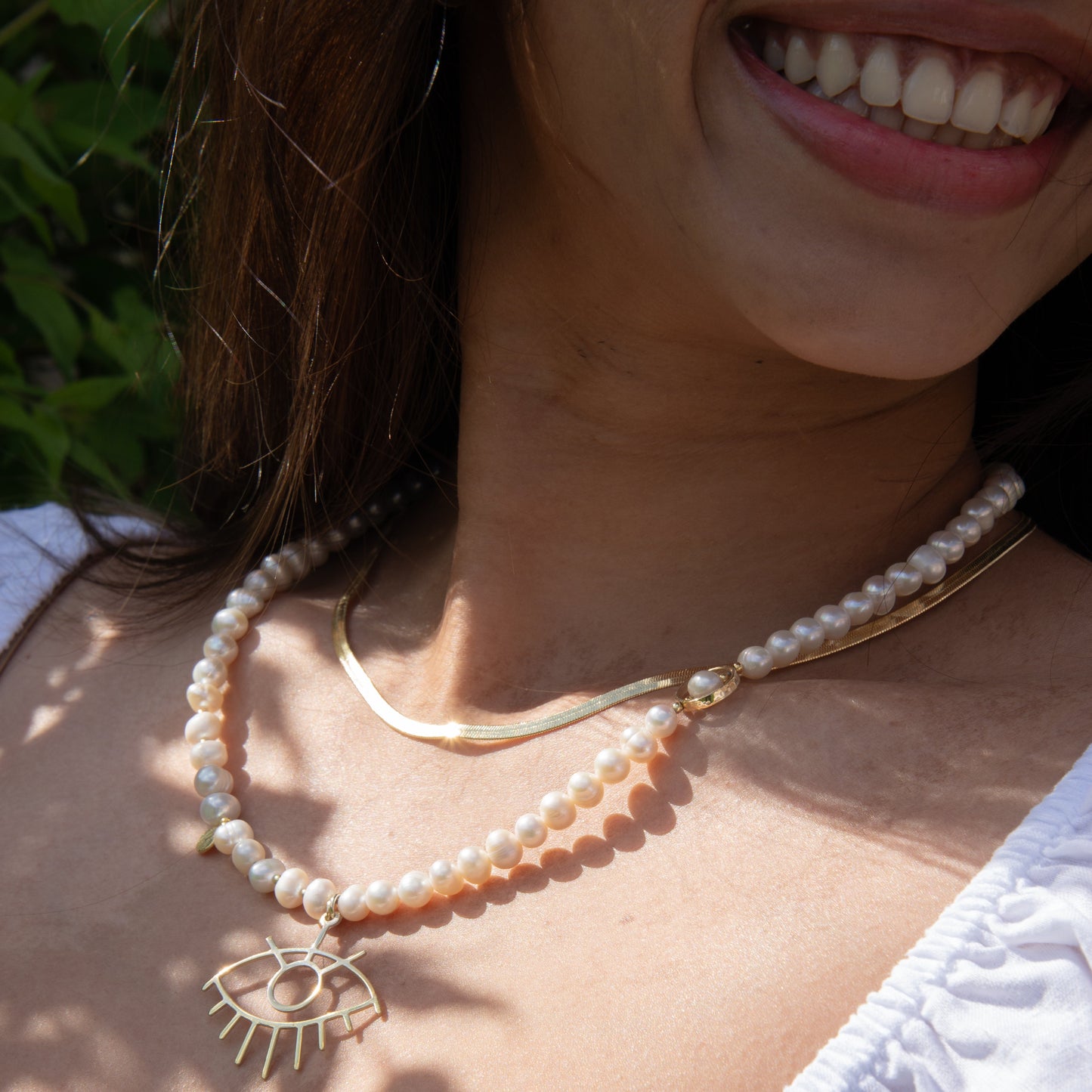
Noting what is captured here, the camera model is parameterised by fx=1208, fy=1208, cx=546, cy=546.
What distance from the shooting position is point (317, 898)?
1449mm

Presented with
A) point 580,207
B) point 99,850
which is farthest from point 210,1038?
point 580,207

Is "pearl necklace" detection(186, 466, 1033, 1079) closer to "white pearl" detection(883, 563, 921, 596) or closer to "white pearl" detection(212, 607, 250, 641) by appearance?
"white pearl" detection(883, 563, 921, 596)

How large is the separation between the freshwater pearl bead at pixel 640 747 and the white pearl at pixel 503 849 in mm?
172

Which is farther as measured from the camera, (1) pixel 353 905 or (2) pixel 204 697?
(2) pixel 204 697

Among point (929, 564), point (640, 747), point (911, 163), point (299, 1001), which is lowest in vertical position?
point (299, 1001)

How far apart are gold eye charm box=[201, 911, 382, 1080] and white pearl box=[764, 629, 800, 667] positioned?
601 mm

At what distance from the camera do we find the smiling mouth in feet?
4.10

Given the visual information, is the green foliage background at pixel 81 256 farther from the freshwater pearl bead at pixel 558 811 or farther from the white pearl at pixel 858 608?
the white pearl at pixel 858 608

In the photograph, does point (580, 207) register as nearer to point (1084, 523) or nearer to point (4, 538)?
point (1084, 523)

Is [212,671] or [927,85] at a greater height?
[927,85]

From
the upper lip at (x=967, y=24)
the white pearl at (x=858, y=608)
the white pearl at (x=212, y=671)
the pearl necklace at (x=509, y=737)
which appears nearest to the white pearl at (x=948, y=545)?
the pearl necklace at (x=509, y=737)

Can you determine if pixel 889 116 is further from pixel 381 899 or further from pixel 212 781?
pixel 212 781

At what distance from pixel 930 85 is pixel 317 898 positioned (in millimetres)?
1141

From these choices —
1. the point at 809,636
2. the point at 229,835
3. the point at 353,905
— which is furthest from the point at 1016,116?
the point at 229,835
